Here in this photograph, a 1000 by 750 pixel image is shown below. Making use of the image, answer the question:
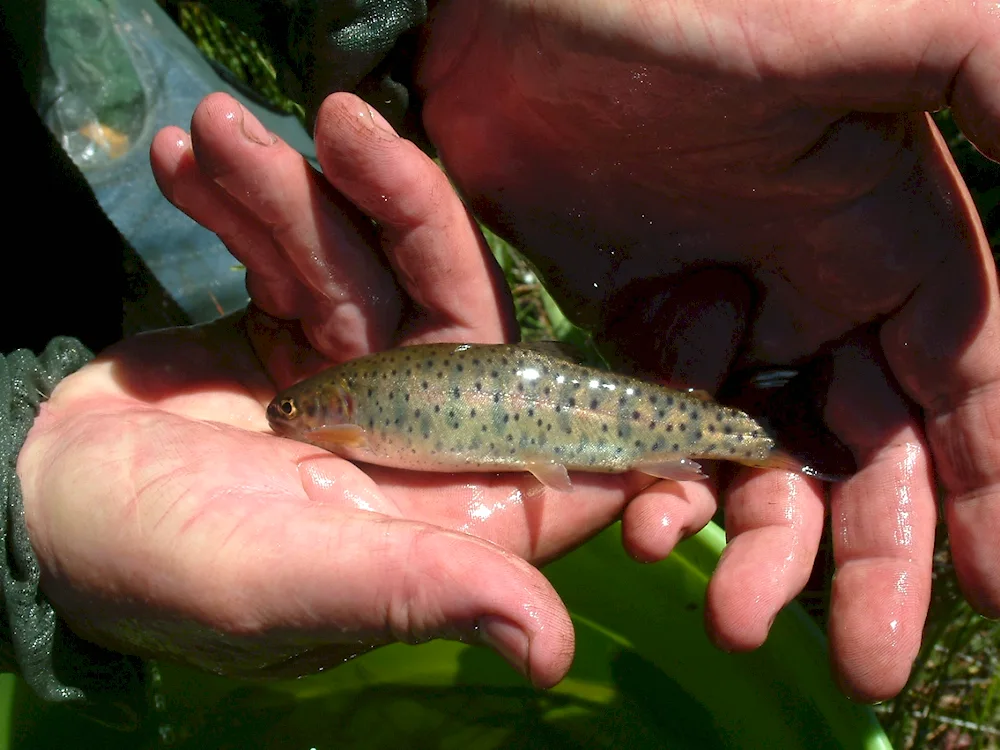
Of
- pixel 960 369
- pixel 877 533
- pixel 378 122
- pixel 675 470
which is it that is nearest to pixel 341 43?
pixel 378 122

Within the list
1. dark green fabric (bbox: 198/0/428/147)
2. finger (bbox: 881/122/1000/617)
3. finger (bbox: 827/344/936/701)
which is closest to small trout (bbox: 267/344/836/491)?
finger (bbox: 827/344/936/701)

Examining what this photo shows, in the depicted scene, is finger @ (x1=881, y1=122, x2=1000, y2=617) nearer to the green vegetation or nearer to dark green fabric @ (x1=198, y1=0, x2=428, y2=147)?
the green vegetation

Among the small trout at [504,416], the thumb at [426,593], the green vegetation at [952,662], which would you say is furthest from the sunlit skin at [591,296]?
the green vegetation at [952,662]

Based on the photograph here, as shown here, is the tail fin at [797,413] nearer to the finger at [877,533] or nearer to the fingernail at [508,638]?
the finger at [877,533]

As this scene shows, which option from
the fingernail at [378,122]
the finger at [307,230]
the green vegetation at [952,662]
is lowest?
the green vegetation at [952,662]

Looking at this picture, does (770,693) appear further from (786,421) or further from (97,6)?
(97,6)

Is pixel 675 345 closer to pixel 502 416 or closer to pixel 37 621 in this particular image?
pixel 502 416
